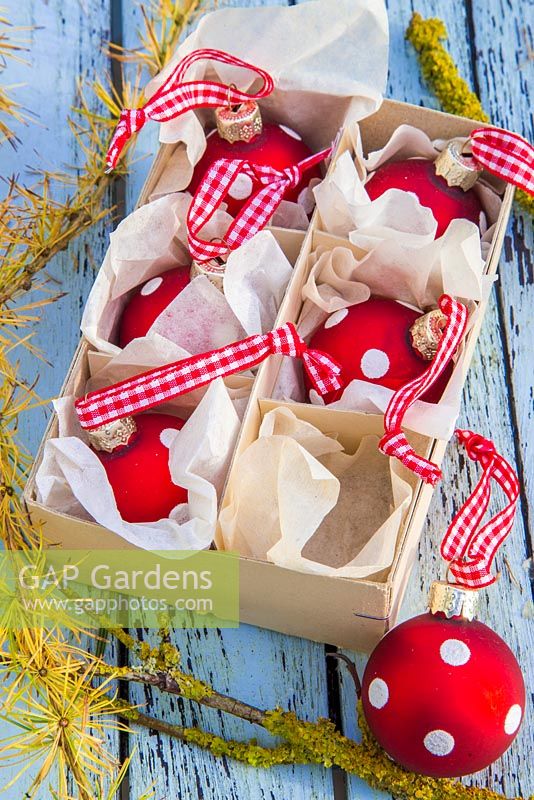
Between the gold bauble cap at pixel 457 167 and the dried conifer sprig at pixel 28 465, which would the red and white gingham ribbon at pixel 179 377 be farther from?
the gold bauble cap at pixel 457 167

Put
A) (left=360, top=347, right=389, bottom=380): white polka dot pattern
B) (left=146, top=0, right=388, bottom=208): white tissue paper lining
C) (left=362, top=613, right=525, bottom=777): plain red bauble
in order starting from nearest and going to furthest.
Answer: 1. (left=362, top=613, right=525, bottom=777): plain red bauble
2. (left=360, top=347, right=389, bottom=380): white polka dot pattern
3. (left=146, top=0, right=388, bottom=208): white tissue paper lining

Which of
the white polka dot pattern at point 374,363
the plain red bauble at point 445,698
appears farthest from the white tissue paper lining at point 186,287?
the plain red bauble at point 445,698

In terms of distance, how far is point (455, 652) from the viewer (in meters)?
0.83

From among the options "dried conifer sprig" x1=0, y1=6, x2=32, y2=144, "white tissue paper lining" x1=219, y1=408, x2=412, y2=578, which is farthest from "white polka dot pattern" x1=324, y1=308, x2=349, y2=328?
"dried conifer sprig" x1=0, y1=6, x2=32, y2=144

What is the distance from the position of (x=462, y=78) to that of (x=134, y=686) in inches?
32.4

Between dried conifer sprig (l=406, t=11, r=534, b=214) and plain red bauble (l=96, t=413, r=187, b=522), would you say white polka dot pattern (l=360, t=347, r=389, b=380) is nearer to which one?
plain red bauble (l=96, t=413, r=187, b=522)

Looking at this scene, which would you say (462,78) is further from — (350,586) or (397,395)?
(350,586)

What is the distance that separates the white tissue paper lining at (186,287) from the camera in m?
0.95

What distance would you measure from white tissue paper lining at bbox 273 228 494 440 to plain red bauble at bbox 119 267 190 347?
0.13 metres

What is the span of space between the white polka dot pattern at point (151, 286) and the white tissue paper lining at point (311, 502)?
177mm

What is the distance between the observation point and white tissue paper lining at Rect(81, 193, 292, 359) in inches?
37.5

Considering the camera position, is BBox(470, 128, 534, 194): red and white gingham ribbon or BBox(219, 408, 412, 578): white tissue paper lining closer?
BBox(219, 408, 412, 578): white tissue paper lining

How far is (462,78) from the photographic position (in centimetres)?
125

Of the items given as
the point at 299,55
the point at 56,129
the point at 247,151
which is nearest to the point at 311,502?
the point at 247,151
